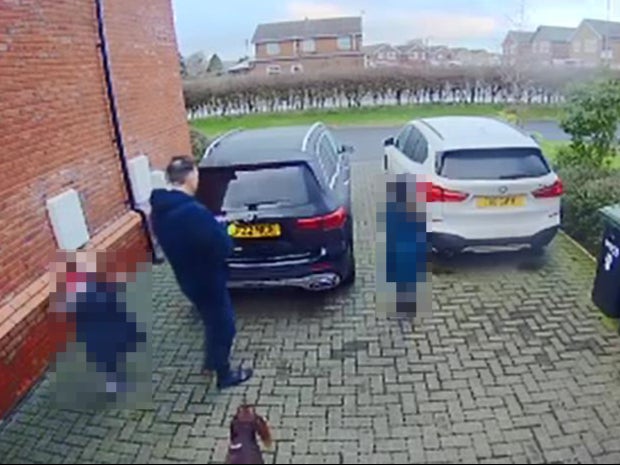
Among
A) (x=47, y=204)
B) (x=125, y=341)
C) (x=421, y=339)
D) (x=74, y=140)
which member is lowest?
(x=421, y=339)

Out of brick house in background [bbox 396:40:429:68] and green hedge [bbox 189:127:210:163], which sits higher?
brick house in background [bbox 396:40:429:68]

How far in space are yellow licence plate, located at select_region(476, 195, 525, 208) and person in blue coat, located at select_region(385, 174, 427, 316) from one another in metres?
1.13

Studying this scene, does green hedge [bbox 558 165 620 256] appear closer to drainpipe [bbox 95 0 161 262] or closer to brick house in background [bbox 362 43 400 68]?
drainpipe [bbox 95 0 161 262]

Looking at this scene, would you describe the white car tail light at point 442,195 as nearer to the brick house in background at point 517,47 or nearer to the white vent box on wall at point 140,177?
the white vent box on wall at point 140,177

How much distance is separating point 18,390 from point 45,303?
2.29 feet

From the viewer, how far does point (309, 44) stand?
2085 inches

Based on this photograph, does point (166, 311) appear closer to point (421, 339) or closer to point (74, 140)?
point (74, 140)

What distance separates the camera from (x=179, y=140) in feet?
30.8

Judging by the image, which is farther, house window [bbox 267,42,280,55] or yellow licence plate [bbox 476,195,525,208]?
house window [bbox 267,42,280,55]

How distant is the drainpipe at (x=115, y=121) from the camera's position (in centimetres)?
647

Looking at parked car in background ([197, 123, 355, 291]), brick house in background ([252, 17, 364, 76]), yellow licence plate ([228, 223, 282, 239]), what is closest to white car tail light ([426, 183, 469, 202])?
parked car in background ([197, 123, 355, 291])

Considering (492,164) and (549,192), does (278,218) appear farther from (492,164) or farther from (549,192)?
(549,192)

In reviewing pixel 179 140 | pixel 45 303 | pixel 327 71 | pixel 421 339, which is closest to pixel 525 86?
pixel 327 71

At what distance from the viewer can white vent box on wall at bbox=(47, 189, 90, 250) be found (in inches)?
199
